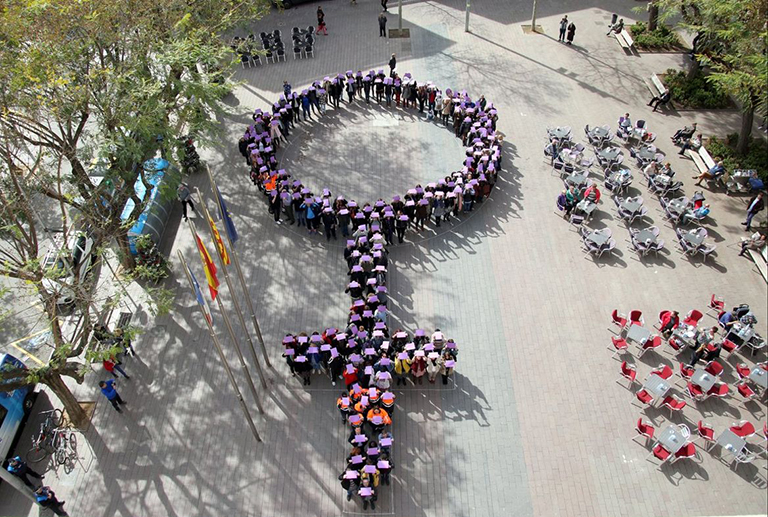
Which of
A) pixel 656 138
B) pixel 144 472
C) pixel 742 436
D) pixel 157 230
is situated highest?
pixel 656 138

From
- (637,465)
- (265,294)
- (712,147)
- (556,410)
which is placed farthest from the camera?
(712,147)

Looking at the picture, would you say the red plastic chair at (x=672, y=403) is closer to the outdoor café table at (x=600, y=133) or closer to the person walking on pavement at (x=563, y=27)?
the outdoor café table at (x=600, y=133)

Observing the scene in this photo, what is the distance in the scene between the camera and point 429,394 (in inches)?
725

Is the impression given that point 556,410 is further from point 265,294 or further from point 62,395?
point 62,395

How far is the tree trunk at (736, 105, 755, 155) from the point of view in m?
24.7

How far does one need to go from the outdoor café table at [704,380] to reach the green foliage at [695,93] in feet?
53.3

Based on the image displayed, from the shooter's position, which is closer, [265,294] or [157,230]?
[265,294]

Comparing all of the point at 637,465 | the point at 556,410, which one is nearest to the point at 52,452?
the point at 556,410

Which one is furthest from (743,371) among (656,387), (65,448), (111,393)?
(65,448)

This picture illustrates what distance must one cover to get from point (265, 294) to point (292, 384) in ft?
12.8

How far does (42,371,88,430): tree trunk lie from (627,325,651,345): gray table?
1689 centimetres

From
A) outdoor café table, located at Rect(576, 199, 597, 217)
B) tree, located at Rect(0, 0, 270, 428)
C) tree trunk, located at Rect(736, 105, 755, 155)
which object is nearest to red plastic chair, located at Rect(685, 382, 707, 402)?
outdoor café table, located at Rect(576, 199, 597, 217)

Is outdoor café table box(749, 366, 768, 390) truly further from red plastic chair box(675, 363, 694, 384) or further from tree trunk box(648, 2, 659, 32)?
tree trunk box(648, 2, 659, 32)

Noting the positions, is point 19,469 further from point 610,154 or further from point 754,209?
point 754,209
